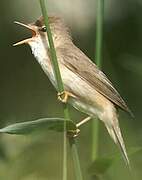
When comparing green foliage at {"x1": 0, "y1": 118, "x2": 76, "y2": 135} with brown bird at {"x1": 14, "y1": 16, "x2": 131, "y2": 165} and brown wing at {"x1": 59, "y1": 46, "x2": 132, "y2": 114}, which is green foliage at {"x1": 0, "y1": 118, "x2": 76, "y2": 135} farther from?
brown wing at {"x1": 59, "y1": 46, "x2": 132, "y2": 114}

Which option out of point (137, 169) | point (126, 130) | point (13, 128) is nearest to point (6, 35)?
point (126, 130)

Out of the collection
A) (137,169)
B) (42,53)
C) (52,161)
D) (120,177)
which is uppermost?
(42,53)

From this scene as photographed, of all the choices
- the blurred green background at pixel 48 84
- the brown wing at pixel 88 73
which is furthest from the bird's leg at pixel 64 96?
the blurred green background at pixel 48 84

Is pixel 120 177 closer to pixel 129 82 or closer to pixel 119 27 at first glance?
pixel 129 82

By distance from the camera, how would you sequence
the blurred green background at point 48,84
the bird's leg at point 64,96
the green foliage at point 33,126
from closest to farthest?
the green foliage at point 33,126 → the bird's leg at point 64,96 → the blurred green background at point 48,84

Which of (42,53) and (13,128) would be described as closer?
(13,128)

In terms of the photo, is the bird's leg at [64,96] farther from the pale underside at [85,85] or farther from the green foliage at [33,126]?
the green foliage at [33,126]

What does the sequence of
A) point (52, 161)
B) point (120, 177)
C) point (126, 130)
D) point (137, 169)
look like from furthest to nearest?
point (52, 161), point (126, 130), point (137, 169), point (120, 177)
